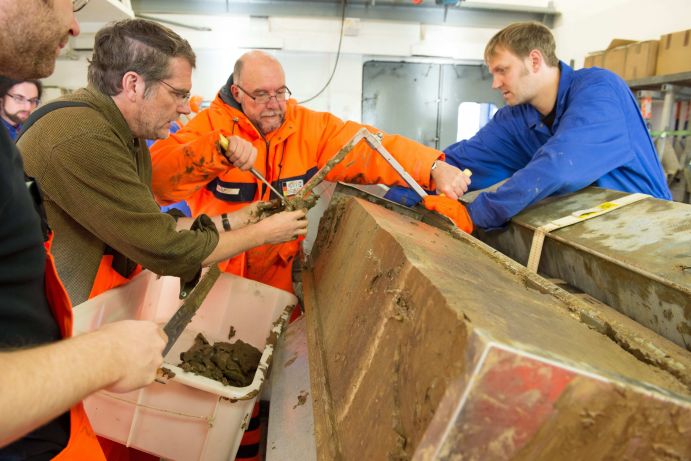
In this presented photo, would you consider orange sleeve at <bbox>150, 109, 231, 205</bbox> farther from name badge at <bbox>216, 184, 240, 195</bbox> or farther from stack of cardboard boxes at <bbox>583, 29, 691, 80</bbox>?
stack of cardboard boxes at <bbox>583, 29, 691, 80</bbox>

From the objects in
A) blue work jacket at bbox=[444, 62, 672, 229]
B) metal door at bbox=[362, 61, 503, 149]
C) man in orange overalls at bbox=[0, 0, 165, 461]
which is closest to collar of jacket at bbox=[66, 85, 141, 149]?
man in orange overalls at bbox=[0, 0, 165, 461]

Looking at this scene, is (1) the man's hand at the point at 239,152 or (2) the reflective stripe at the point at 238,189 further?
(2) the reflective stripe at the point at 238,189

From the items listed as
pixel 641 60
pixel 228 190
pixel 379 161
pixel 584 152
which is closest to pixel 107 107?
pixel 228 190

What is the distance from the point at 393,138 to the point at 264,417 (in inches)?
61.1

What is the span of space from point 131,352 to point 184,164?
1.37m

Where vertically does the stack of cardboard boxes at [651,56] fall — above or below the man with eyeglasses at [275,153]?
above

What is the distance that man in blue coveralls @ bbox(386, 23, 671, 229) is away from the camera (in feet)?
6.21

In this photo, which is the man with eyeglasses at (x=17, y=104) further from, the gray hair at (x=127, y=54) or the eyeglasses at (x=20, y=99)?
the gray hair at (x=127, y=54)

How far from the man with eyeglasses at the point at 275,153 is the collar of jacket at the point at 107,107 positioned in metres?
0.63

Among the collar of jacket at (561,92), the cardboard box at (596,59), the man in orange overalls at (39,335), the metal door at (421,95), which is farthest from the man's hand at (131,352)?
the metal door at (421,95)

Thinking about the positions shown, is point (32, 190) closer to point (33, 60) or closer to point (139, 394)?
point (33, 60)

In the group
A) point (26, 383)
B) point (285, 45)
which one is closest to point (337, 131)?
point (26, 383)

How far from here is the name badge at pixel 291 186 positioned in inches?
90.9

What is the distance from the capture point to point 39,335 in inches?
36.8
